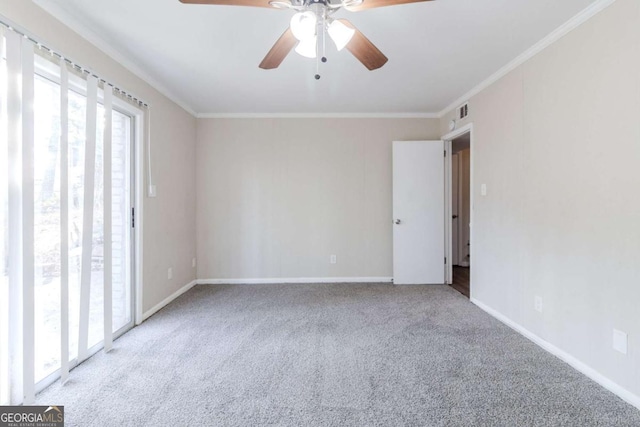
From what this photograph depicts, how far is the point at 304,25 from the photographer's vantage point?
4.84ft

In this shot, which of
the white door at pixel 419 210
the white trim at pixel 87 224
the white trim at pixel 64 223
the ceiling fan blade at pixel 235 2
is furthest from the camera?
the white door at pixel 419 210

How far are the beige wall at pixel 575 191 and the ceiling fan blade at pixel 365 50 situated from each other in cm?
139

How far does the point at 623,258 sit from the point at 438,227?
227 centimetres

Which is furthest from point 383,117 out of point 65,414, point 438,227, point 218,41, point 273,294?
point 65,414

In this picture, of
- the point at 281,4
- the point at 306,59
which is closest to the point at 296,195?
the point at 306,59

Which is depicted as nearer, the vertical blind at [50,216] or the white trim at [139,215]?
the vertical blind at [50,216]

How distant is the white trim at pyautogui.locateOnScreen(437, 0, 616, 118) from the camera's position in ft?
5.97

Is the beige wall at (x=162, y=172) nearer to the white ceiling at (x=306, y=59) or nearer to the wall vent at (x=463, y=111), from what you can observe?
the white ceiling at (x=306, y=59)

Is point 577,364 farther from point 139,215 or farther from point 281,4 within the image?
point 139,215

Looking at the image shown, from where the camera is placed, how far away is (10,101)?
1.53 metres

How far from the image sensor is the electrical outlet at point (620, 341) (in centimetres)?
168

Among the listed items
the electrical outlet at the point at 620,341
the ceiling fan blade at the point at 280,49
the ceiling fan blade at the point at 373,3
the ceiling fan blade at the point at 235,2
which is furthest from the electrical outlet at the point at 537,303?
the ceiling fan blade at the point at 235,2

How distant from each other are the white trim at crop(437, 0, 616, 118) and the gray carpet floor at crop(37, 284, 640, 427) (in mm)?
2347

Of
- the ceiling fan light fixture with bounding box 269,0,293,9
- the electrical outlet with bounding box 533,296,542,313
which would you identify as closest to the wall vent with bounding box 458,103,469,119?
the electrical outlet with bounding box 533,296,542,313
